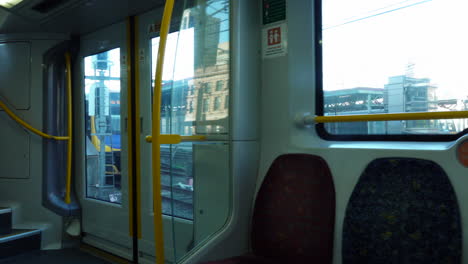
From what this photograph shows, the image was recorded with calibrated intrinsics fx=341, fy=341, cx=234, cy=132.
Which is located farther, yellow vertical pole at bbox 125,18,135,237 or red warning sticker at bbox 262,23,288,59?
yellow vertical pole at bbox 125,18,135,237

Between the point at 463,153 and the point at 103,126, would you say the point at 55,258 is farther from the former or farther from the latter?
the point at 463,153

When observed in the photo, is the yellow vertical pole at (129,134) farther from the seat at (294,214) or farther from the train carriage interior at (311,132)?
the seat at (294,214)

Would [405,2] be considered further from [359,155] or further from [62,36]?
[62,36]

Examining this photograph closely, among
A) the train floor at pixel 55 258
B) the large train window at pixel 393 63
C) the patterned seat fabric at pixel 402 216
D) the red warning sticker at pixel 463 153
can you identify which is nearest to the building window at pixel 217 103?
the large train window at pixel 393 63

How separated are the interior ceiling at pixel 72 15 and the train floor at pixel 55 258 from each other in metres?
2.49

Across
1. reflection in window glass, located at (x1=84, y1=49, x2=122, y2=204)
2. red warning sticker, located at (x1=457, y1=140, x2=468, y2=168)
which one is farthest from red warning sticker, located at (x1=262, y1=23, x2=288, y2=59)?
reflection in window glass, located at (x1=84, y1=49, x2=122, y2=204)

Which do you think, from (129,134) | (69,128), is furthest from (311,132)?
(69,128)

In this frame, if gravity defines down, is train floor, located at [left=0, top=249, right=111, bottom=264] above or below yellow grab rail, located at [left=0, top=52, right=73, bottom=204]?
below

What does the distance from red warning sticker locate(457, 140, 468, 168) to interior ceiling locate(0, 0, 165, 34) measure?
8.48ft

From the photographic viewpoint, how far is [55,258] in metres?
3.66

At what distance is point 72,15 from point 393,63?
2.93 metres

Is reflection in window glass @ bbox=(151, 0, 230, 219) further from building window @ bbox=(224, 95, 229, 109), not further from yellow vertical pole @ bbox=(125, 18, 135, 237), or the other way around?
yellow vertical pole @ bbox=(125, 18, 135, 237)

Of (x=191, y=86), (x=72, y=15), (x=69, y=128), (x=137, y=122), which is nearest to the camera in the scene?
(x=191, y=86)

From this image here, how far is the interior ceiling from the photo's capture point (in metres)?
3.05
